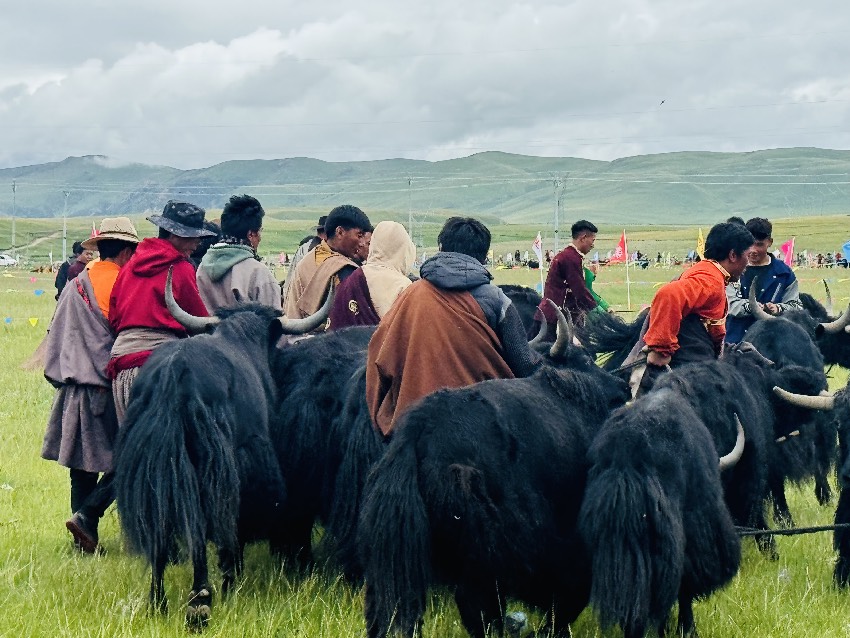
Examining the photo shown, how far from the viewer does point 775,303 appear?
7953 millimetres

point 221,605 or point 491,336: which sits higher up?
point 491,336

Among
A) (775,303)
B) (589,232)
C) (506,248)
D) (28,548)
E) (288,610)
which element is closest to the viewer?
(288,610)

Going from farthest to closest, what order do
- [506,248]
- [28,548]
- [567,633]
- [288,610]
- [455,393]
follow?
[506,248], [28,548], [288,610], [567,633], [455,393]

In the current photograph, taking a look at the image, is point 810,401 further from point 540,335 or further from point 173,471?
point 173,471

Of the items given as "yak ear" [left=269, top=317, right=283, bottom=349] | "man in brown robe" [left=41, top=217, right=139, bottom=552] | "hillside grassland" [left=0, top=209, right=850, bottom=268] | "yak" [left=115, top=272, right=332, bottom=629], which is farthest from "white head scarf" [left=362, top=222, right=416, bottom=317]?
"hillside grassland" [left=0, top=209, right=850, bottom=268]

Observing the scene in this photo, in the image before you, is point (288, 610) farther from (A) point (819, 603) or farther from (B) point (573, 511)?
(A) point (819, 603)

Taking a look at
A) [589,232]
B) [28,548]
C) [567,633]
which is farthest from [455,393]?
[589,232]

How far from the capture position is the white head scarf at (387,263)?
6020mm

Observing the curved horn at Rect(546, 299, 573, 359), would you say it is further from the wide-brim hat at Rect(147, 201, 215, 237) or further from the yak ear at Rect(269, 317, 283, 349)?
the wide-brim hat at Rect(147, 201, 215, 237)

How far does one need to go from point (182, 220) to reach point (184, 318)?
1.78 feet

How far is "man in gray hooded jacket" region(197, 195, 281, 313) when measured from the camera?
655cm

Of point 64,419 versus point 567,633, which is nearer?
point 567,633

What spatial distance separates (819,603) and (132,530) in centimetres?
321

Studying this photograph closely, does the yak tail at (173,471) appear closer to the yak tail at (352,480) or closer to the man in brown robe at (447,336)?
the yak tail at (352,480)
